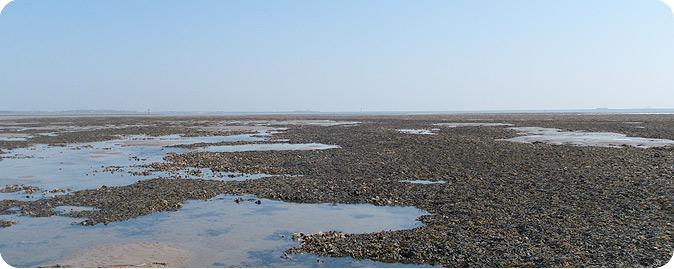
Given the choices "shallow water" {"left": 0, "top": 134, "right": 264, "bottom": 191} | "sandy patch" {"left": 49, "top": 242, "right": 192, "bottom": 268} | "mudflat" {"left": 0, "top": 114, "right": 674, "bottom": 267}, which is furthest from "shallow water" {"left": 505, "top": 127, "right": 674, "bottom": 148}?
"sandy patch" {"left": 49, "top": 242, "right": 192, "bottom": 268}

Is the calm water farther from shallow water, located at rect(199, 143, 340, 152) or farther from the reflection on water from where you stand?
shallow water, located at rect(199, 143, 340, 152)

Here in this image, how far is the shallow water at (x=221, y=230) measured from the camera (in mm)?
10586

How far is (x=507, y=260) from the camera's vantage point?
9750 mm

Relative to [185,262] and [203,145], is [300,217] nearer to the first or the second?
[185,262]

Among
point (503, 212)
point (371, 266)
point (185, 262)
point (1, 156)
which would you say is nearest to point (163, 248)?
point (185, 262)

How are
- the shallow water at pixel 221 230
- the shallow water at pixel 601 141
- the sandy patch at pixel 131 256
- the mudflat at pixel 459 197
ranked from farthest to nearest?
the shallow water at pixel 601 141, the shallow water at pixel 221 230, the mudflat at pixel 459 197, the sandy patch at pixel 131 256

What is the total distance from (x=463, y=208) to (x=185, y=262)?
8058 mm

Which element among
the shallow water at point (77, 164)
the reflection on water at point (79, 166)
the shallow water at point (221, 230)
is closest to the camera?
the shallow water at point (221, 230)

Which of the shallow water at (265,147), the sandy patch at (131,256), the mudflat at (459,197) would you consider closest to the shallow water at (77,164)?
the mudflat at (459,197)

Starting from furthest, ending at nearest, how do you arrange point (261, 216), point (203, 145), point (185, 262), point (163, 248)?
point (203, 145) → point (261, 216) → point (163, 248) → point (185, 262)

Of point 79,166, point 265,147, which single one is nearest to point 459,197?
point 79,166

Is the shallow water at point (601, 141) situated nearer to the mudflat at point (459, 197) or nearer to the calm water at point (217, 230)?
the mudflat at point (459, 197)

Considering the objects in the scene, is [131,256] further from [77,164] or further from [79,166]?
[77,164]

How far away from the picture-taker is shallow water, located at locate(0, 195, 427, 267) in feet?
34.7
